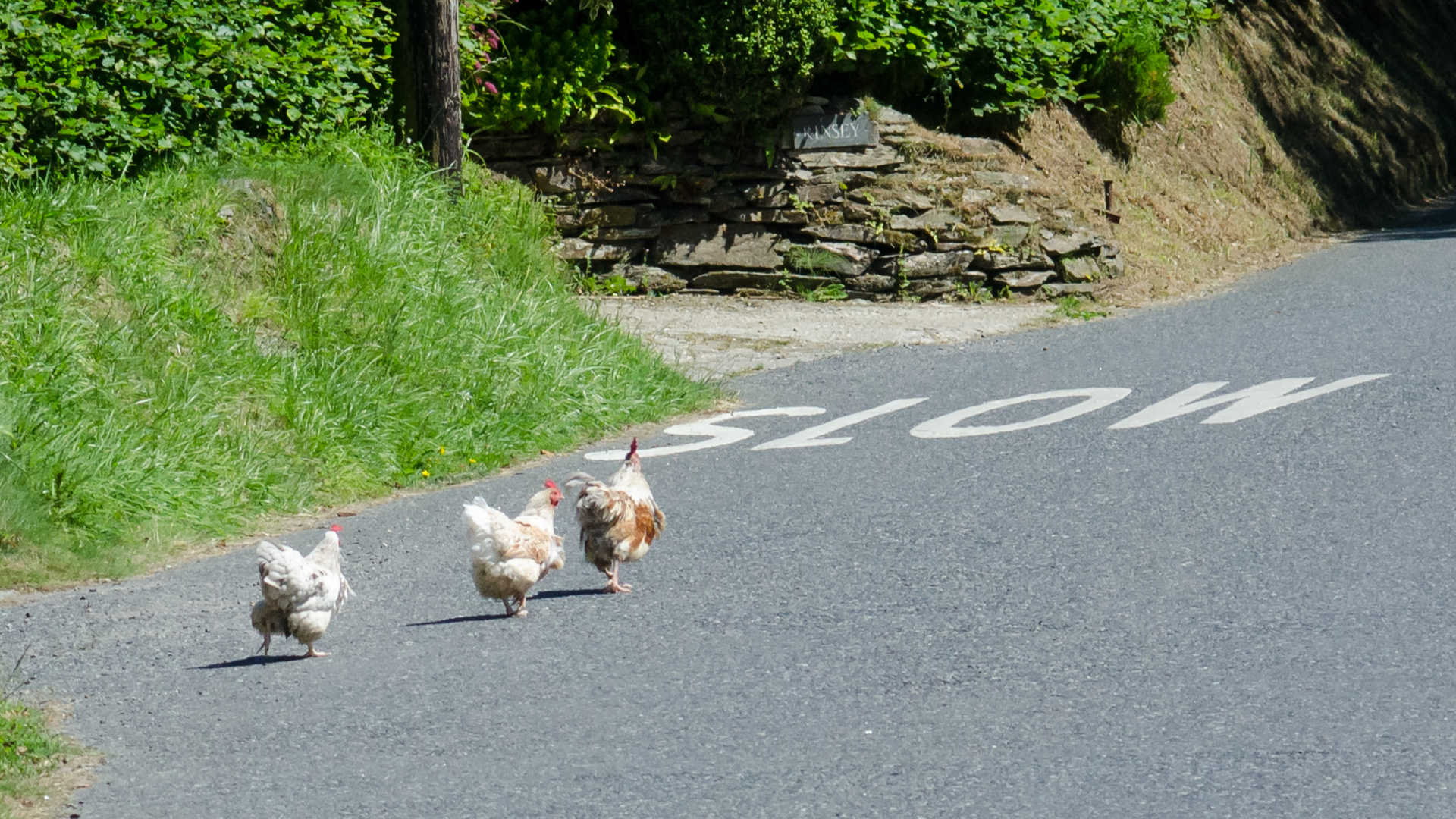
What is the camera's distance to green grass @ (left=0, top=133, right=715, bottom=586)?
7.05 meters

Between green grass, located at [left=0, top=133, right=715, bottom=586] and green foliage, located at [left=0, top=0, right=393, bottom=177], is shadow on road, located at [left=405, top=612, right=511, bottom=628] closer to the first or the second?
green grass, located at [left=0, top=133, right=715, bottom=586]

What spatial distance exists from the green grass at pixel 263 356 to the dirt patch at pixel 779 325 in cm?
97

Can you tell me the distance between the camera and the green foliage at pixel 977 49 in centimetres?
1318

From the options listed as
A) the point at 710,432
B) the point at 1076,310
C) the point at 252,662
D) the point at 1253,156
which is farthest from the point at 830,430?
the point at 1253,156

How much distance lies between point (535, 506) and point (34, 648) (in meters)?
1.90

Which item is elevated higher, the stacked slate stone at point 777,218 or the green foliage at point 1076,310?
the stacked slate stone at point 777,218

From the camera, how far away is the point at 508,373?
30.7 ft

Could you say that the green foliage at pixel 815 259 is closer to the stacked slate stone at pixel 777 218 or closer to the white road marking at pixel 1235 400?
the stacked slate stone at pixel 777 218

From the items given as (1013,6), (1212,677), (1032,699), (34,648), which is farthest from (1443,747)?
(1013,6)

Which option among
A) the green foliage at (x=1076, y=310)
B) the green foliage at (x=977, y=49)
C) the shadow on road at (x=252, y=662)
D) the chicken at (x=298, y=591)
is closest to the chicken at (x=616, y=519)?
the chicken at (x=298, y=591)

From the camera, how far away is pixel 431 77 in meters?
10.8

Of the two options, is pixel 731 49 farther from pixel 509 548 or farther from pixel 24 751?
pixel 24 751

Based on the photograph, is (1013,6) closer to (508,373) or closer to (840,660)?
(508,373)

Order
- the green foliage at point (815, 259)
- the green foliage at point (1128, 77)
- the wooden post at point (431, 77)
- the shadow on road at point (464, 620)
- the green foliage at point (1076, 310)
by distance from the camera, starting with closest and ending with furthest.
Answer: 1. the shadow on road at point (464, 620)
2. the wooden post at point (431, 77)
3. the green foliage at point (1076, 310)
4. the green foliage at point (815, 259)
5. the green foliage at point (1128, 77)
